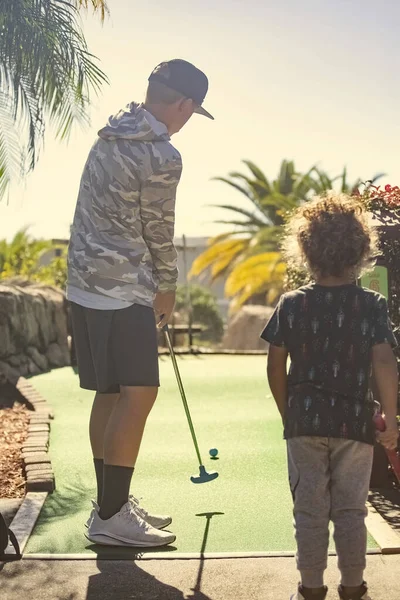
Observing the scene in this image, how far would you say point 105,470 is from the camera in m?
4.36

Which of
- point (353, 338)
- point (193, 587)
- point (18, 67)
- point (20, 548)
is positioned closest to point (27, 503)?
point (20, 548)

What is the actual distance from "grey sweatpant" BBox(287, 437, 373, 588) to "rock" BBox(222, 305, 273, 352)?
2343cm

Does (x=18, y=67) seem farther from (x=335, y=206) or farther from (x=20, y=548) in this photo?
(x=335, y=206)

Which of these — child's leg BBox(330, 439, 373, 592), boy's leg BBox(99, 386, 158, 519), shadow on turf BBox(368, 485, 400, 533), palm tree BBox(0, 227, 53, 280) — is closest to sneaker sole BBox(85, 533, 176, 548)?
boy's leg BBox(99, 386, 158, 519)

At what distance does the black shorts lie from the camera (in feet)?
14.1

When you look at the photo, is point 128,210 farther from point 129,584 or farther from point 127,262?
point 129,584

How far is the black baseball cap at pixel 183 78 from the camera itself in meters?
4.41

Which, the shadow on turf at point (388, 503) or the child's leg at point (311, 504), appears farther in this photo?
the shadow on turf at point (388, 503)

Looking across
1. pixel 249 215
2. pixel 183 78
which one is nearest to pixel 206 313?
pixel 249 215

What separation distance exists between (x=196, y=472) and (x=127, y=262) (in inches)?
86.0

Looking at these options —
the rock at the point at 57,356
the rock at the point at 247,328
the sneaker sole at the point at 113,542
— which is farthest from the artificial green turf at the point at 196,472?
the rock at the point at 247,328

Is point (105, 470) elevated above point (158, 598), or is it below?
above

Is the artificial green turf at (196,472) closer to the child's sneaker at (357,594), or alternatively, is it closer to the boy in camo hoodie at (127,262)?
the boy in camo hoodie at (127,262)

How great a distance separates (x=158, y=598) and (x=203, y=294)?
37.2 metres
